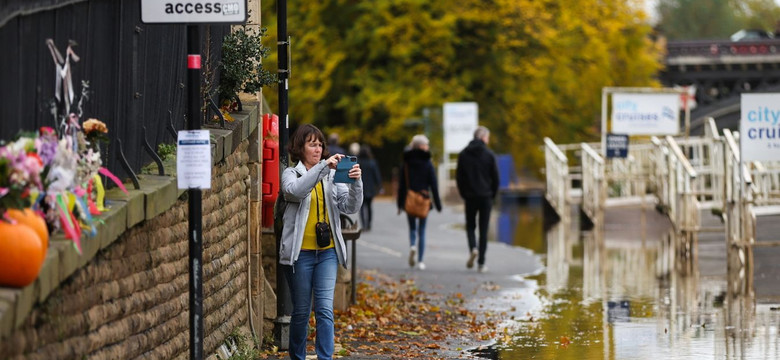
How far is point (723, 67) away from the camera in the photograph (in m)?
76.8

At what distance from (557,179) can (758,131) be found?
1230 cm

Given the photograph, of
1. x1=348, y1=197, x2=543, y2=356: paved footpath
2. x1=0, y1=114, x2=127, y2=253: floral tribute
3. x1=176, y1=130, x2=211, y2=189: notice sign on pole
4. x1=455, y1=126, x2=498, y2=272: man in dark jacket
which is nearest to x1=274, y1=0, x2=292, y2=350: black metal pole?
x1=348, y1=197, x2=543, y2=356: paved footpath

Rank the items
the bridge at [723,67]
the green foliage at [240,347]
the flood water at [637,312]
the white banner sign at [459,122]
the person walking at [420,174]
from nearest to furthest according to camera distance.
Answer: the green foliage at [240,347] < the flood water at [637,312] < the person walking at [420,174] < the white banner sign at [459,122] < the bridge at [723,67]

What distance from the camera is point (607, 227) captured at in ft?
92.8

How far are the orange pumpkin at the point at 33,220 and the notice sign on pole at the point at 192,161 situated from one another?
1236 mm

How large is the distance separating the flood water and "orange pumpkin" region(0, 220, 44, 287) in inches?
228

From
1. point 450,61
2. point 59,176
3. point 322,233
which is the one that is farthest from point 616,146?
point 59,176

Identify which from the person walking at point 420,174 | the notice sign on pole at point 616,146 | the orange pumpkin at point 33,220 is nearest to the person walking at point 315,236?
the orange pumpkin at point 33,220

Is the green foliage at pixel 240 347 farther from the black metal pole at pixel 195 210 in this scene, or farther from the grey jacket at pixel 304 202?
the black metal pole at pixel 195 210

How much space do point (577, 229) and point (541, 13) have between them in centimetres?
1865

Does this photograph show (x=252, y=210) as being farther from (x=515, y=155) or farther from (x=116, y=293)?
(x=515, y=155)

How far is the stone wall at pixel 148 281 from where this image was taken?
6.06m

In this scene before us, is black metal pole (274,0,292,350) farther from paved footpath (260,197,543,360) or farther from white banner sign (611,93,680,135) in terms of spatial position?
white banner sign (611,93,680,135)

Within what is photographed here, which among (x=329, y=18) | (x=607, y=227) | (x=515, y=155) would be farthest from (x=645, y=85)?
(x=607, y=227)
